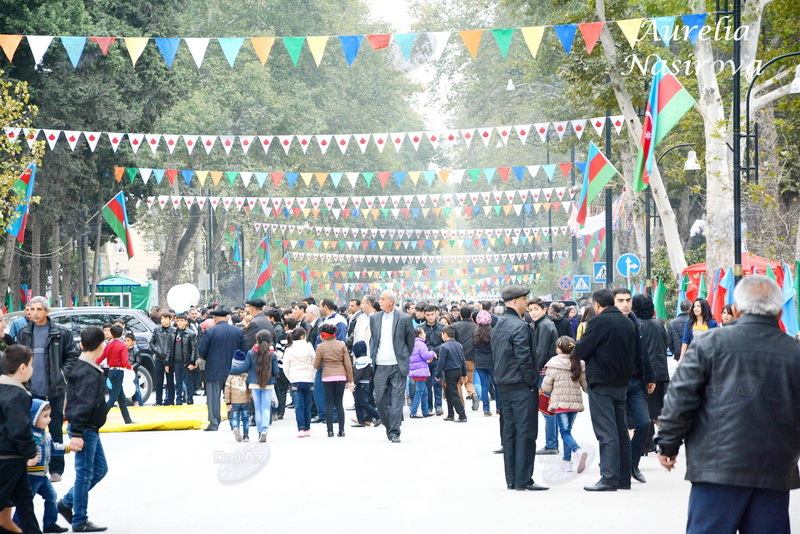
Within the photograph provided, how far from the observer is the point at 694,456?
5930 mm

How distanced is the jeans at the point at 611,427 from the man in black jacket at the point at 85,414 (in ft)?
14.5

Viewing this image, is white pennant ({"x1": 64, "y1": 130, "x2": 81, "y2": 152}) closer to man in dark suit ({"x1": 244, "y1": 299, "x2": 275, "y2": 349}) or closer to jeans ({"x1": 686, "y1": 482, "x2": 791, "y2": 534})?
man in dark suit ({"x1": 244, "y1": 299, "x2": 275, "y2": 349})

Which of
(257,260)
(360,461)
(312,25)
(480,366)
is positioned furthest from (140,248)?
(360,461)

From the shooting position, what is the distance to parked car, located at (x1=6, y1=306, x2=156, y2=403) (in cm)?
2188

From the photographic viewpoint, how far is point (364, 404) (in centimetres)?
1875

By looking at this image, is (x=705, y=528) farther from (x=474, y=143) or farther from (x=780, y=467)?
(x=474, y=143)

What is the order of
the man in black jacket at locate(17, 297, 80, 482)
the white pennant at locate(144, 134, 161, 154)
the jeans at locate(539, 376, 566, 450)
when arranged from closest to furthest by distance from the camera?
the man in black jacket at locate(17, 297, 80, 482) → the jeans at locate(539, 376, 566, 450) → the white pennant at locate(144, 134, 161, 154)

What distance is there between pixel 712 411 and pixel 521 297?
5.58m

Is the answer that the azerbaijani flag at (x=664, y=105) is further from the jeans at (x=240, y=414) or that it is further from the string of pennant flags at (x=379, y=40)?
the jeans at (x=240, y=414)

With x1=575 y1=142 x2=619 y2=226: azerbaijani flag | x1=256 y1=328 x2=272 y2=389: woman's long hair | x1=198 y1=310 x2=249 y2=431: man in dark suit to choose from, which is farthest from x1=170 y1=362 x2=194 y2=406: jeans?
x1=575 y1=142 x2=619 y2=226: azerbaijani flag

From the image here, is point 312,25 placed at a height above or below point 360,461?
above

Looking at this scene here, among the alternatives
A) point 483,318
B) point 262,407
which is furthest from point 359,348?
point 483,318

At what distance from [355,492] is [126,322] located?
41.6ft

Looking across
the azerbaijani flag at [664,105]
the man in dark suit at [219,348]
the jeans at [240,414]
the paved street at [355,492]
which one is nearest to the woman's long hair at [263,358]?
the jeans at [240,414]
